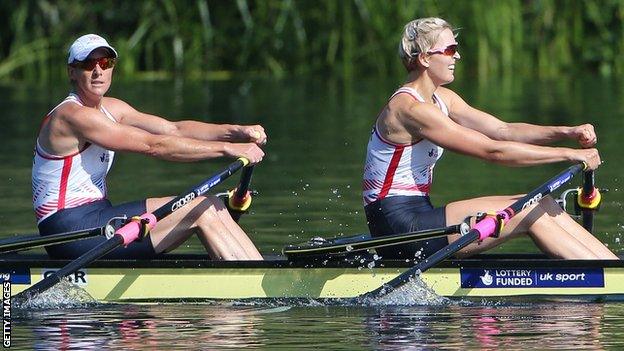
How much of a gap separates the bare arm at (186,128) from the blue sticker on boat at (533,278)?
1668mm

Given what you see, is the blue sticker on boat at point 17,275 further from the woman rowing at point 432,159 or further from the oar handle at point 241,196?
the woman rowing at point 432,159

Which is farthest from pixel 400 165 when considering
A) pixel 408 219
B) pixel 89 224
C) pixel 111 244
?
pixel 89 224

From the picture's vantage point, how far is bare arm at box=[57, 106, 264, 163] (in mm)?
9594

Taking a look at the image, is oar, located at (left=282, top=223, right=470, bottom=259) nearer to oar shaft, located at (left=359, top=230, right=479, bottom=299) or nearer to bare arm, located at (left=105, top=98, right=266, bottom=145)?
oar shaft, located at (left=359, top=230, right=479, bottom=299)

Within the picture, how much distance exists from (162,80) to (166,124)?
19.0m

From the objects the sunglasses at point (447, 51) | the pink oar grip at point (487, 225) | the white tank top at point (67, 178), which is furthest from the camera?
the white tank top at point (67, 178)

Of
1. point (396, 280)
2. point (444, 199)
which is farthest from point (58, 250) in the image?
point (444, 199)

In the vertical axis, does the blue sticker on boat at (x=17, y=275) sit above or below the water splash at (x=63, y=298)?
above

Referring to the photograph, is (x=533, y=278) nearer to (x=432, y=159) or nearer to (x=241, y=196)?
(x=432, y=159)

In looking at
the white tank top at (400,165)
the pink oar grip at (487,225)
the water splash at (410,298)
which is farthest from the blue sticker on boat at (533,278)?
the white tank top at (400,165)

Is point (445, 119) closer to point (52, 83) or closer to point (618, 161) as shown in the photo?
point (618, 161)

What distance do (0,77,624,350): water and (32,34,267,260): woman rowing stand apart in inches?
17.6

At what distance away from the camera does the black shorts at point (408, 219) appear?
31.3ft

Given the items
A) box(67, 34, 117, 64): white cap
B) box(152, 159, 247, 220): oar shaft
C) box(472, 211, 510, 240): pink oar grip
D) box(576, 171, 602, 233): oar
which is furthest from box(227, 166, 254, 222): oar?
box(576, 171, 602, 233): oar
